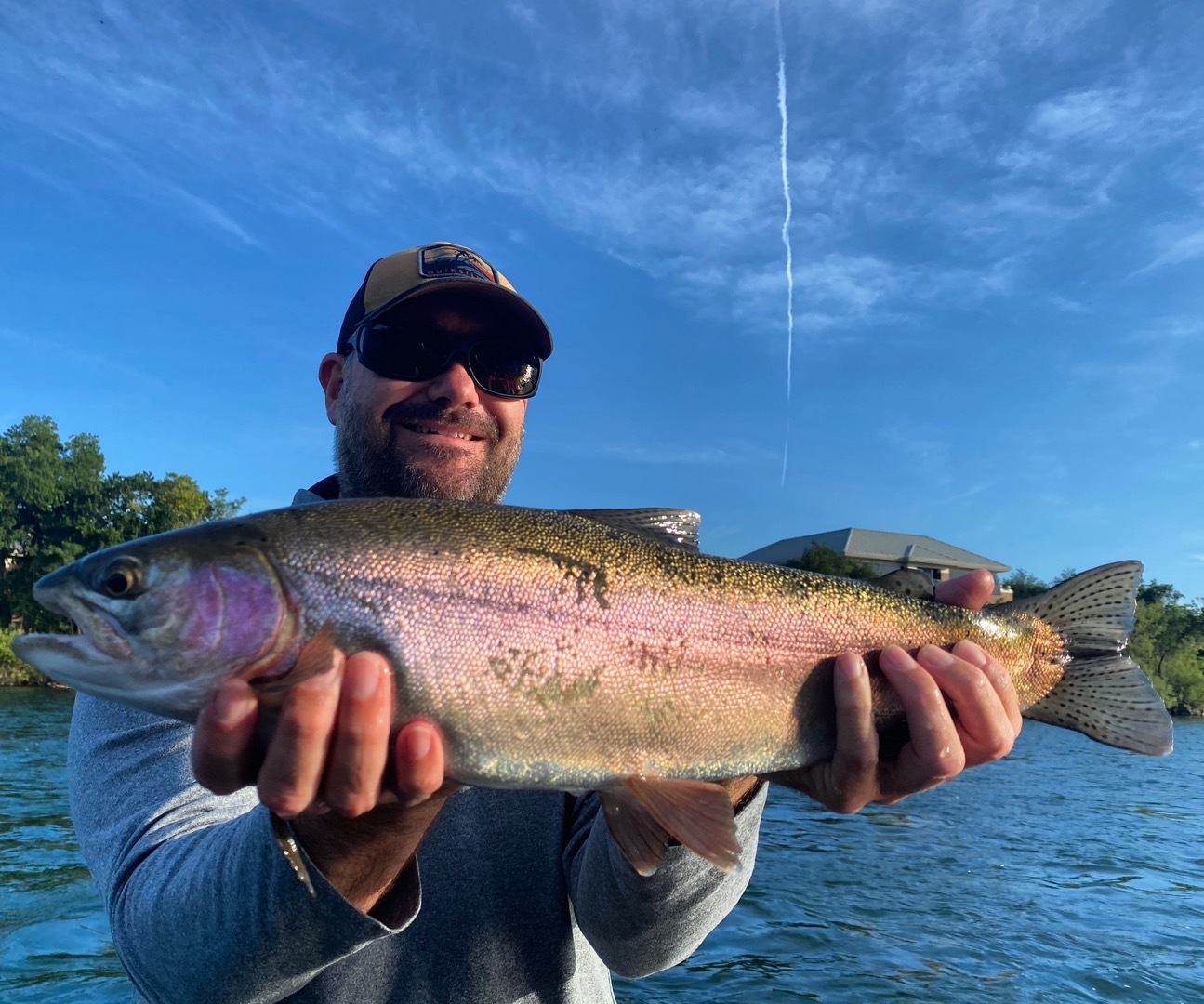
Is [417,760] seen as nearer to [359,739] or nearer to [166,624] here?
[359,739]

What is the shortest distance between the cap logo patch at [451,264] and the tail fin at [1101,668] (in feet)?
8.95

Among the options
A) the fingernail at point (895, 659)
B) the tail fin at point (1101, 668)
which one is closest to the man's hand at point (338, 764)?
the fingernail at point (895, 659)

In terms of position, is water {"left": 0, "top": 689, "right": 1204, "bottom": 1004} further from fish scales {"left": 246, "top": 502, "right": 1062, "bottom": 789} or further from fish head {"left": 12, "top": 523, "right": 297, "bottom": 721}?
fish head {"left": 12, "top": 523, "right": 297, "bottom": 721}

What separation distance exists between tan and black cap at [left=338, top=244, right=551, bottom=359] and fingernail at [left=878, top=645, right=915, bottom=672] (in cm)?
223

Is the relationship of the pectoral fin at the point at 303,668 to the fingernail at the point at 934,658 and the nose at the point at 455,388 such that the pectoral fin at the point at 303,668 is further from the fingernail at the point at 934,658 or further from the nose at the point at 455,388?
the fingernail at the point at 934,658

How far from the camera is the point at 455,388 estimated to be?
3.85 meters

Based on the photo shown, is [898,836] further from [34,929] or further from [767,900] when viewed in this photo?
[34,929]

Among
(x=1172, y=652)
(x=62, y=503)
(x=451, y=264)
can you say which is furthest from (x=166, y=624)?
(x=1172, y=652)

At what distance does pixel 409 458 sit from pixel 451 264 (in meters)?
0.97

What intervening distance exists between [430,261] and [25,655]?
2498 mm

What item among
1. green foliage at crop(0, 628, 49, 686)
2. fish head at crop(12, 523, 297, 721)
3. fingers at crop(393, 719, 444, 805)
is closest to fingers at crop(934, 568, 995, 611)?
fingers at crop(393, 719, 444, 805)

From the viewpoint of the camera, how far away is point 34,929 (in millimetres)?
8570

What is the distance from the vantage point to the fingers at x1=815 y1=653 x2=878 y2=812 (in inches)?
106

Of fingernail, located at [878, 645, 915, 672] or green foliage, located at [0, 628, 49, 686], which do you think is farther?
green foliage, located at [0, 628, 49, 686]
